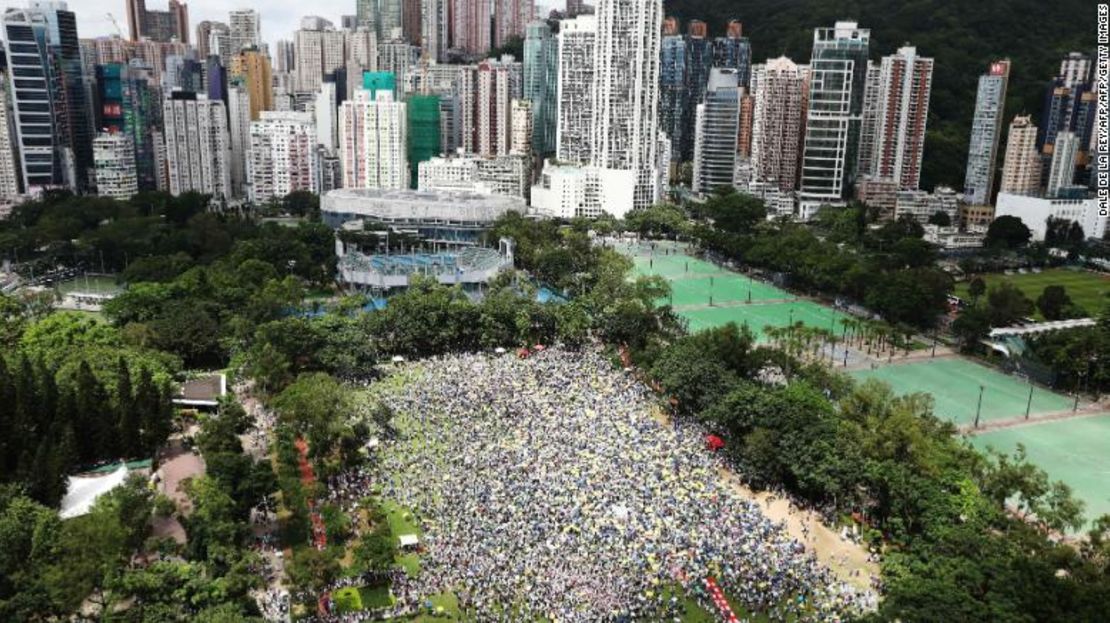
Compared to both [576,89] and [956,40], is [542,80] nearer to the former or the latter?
[576,89]

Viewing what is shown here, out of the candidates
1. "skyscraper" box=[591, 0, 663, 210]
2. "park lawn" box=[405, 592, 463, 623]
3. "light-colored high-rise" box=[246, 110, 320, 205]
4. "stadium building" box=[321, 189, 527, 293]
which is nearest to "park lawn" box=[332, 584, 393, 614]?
"park lawn" box=[405, 592, 463, 623]

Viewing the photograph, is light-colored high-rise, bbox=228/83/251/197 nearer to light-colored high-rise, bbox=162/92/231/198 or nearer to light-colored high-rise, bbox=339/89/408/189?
light-colored high-rise, bbox=162/92/231/198

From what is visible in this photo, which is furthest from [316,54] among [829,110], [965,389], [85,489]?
[85,489]

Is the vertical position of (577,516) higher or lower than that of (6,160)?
lower

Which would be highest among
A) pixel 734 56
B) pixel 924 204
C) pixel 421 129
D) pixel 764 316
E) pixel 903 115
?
pixel 734 56

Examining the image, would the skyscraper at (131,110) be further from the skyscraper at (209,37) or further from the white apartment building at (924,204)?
the white apartment building at (924,204)

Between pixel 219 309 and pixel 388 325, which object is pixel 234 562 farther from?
pixel 219 309

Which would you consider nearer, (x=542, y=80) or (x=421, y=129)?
(x=421, y=129)

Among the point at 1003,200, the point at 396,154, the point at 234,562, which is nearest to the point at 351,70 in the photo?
the point at 396,154
